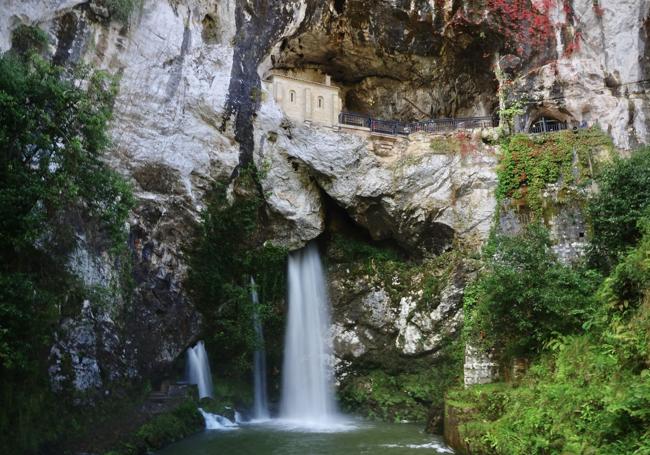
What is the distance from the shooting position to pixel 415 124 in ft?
75.9

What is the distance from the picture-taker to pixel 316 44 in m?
23.0

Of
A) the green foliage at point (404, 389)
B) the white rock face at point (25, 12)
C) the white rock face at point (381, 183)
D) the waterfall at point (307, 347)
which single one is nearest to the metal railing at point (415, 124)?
the white rock face at point (381, 183)

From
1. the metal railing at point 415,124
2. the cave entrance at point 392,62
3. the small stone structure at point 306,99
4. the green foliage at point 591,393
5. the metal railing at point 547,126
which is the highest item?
the cave entrance at point 392,62

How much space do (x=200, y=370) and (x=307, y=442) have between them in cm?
549

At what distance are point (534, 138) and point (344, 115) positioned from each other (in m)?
7.72

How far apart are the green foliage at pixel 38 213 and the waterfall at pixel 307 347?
9101 mm

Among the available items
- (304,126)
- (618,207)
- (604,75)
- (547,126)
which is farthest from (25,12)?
(604,75)

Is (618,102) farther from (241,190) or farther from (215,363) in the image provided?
(215,363)

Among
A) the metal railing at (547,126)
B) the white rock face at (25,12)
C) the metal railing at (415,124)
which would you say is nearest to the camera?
the white rock face at (25,12)

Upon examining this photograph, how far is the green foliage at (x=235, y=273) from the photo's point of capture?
1788cm

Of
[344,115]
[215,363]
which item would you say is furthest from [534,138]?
[215,363]

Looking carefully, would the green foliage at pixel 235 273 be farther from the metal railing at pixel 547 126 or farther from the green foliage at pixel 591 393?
the metal railing at pixel 547 126

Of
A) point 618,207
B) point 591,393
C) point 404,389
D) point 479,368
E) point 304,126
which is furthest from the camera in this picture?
point 304,126

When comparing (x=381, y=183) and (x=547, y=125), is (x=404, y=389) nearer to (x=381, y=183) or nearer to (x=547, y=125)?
(x=381, y=183)
